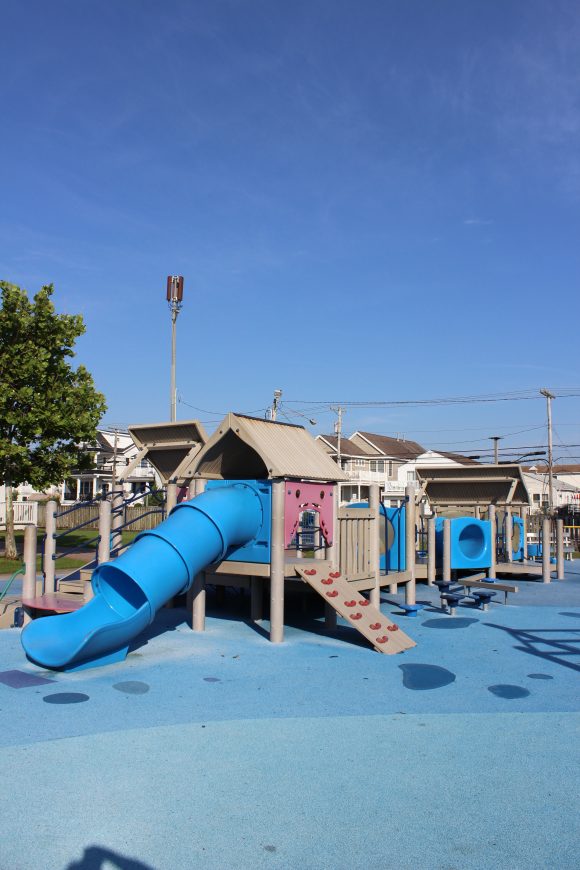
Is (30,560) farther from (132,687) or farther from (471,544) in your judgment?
(471,544)

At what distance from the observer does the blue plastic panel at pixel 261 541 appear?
38.0ft

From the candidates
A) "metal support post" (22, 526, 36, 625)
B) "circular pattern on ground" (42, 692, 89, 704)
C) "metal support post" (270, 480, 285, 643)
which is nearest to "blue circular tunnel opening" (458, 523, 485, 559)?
"metal support post" (270, 480, 285, 643)

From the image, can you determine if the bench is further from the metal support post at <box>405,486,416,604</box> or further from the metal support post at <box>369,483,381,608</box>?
the metal support post at <box>369,483,381,608</box>

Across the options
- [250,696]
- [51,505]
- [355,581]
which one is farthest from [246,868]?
[51,505]

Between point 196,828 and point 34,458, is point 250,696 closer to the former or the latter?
point 196,828

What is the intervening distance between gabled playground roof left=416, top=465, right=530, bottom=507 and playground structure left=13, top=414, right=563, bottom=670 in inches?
242

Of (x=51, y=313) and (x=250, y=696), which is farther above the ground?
(x=51, y=313)

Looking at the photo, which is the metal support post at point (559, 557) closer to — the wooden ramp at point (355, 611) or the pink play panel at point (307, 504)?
the pink play panel at point (307, 504)

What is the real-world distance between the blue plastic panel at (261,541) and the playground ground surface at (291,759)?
5.13 ft

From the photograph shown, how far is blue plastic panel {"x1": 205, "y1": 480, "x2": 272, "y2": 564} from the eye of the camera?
11.6 metres

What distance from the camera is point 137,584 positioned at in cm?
943

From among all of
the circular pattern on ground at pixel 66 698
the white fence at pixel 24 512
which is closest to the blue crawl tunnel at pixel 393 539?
the circular pattern on ground at pixel 66 698

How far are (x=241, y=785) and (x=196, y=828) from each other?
0.76 m

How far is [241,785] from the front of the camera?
5480mm
